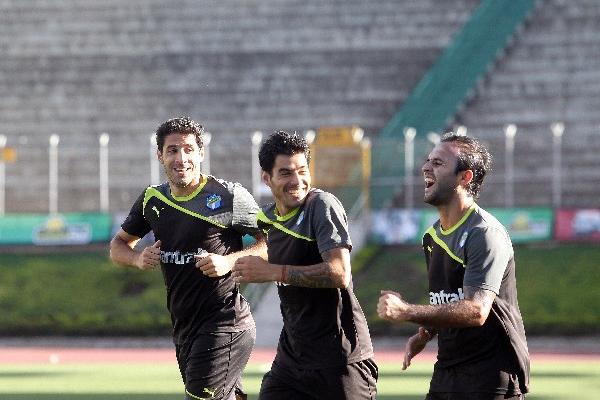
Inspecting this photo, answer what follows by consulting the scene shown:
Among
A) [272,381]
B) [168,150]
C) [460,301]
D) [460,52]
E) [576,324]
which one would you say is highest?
[460,52]

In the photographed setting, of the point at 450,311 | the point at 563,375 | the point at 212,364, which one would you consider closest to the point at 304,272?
the point at 450,311

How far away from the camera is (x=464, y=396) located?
6.77 meters

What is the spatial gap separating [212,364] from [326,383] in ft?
5.04

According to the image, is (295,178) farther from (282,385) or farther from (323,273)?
A: (282,385)

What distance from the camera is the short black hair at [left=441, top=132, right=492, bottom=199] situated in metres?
6.74

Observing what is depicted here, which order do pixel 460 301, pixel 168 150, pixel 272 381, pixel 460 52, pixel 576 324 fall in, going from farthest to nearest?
pixel 460 52
pixel 576 324
pixel 168 150
pixel 272 381
pixel 460 301

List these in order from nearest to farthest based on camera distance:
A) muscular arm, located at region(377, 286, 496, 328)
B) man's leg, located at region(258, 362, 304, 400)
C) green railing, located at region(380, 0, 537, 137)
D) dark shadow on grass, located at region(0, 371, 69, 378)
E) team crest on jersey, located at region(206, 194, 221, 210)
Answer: muscular arm, located at region(377, 286, 496, 328)
man's leg, located at region(258, 362, 304, 400)
team crest on jersey, located at region(206, 194, 221, 210)
dark shadow on grass, located at region(0, 371, 69, 378)
green railing, located at region(380, 0, 537, 137)

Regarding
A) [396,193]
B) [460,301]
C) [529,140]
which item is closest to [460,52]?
[529,140]

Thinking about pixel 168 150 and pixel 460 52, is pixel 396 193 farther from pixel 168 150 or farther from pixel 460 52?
pixel 168 150

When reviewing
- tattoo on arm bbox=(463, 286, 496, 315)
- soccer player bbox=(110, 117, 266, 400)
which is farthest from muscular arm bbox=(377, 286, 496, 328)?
soccer player bbox=(110, 117, 266, 400)

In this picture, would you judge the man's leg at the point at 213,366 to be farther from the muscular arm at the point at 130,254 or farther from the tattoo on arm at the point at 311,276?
the tattoo on arm at the point at 311,276

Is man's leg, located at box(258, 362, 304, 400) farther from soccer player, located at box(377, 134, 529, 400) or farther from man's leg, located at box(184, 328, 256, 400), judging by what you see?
man's leg, located at box(184, 328, 256, 400)

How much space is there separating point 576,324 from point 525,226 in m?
3.98

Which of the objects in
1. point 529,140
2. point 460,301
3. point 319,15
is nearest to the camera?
point 460,301
